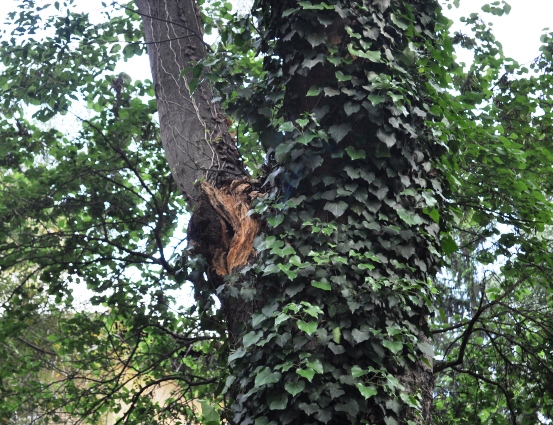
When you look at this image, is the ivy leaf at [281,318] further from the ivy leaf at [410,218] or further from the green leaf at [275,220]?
the ivy leaf at [410,218]

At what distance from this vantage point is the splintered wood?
12.9 ft

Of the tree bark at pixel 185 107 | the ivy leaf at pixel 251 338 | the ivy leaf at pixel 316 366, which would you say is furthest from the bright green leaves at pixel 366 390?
the tree bark at pixel 185 107

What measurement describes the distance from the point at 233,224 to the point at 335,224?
871 millimetres

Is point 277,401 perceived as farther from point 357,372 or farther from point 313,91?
point 313,91

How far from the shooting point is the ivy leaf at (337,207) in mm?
3373

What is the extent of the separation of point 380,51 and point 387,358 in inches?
69.0

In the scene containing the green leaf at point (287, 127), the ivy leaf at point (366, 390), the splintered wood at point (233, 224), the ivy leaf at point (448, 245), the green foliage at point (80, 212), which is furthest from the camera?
the green foliage at point (80, 212)

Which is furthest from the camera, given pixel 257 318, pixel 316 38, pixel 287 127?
pixel 316 38

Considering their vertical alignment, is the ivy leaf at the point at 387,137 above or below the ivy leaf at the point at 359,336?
above

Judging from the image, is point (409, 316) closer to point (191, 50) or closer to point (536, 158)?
point (191, 50)

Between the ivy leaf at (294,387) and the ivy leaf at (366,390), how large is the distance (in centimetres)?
26

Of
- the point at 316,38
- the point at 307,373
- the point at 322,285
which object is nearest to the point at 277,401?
the point at 307,373

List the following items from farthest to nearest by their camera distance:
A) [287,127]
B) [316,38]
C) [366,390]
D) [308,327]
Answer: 1. [316,38]
2. [287,127]
3. [308,327]
4. [366,390]

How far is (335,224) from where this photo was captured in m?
3.41
